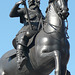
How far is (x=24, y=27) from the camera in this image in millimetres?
10016

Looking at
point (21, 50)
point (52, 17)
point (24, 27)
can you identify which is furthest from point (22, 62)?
point (52, 17)

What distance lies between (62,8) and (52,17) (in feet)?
1.61

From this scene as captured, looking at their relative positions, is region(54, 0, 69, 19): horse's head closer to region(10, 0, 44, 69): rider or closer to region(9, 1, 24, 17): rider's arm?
region(10, 0, 44, 69): rider

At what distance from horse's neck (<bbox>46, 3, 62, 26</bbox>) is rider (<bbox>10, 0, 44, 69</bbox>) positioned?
431 mm

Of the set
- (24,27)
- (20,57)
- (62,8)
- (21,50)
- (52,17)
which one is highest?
(62,8)

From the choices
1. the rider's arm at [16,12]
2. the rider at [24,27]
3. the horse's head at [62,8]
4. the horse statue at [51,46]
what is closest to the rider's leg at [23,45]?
the rider at [24,27]

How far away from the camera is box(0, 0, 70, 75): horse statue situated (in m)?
9.08

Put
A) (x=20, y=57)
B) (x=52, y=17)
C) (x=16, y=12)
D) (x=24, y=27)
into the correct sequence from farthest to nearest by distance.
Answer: (x=16, y=12) < (x=24, y=27) < (x=20, y=57) < (x=52, y=17)

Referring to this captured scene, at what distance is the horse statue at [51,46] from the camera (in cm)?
908

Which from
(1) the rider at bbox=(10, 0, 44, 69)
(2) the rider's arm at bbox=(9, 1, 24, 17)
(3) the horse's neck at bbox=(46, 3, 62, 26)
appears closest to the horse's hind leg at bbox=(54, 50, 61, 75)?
(3) the horse's neck at bbox=(46, 3, 62, 26)

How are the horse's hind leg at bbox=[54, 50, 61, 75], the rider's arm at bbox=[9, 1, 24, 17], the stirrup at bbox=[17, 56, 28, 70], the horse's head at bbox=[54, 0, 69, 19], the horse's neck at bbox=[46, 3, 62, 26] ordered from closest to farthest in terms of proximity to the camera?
the horse's hind leg at bbox=[54, 50, 61, 75], the horse's head at bbox=[54, 0, 69, 19], the horse's neck at bbox=[46, 3, 62, 26], the stirrup at bbox=[17, 56, 28, 70], the rider's arm at bbox=[9, 1, 24, 17]

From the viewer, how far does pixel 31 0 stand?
10.2m

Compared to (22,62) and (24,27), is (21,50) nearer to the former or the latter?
(22,62)

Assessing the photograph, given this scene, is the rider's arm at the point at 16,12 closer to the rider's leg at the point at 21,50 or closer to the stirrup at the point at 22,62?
the rider's leg at the point at 21,50
